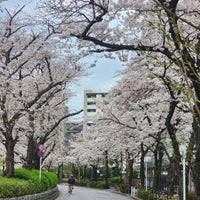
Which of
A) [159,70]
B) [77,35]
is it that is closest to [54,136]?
[159,70]

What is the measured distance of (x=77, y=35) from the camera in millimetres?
9656

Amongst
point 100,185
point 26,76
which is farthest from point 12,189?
point 100,185

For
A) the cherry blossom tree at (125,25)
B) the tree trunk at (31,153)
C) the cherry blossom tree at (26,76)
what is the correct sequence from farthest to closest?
1. the tree trunk at (31,153)
2. the cherry blossom tree at (26,76)
3. the cherry blossom tree at (125,25)

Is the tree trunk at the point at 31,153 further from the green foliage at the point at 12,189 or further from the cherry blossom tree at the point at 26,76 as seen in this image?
the green foliage at the point at 12,189

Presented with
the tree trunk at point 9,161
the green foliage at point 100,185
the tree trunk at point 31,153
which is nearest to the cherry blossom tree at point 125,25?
the tree trunk at point 9,161

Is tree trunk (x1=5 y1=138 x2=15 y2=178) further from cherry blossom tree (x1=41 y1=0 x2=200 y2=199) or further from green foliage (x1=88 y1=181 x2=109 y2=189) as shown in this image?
green foliage (x1=88 y1=181 x2=109 y2=189)

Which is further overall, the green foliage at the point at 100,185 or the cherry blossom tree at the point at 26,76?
the green foliage at the point at 100,185

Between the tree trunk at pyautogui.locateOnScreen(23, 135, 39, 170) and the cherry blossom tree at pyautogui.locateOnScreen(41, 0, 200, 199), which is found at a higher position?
the cherry blossom tree at pyautogui.locateOnScreen(41, 0, 200, 199)

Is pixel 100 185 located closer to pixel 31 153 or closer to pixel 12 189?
pixel 31 153

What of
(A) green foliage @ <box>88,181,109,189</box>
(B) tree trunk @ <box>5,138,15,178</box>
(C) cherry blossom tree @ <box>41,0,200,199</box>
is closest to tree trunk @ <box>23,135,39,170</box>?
(B) tree trunk @ <box>5,138,15,178</box>

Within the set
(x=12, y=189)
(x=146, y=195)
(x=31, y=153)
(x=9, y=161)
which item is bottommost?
(x=146, y=195)

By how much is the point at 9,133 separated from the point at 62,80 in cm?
501

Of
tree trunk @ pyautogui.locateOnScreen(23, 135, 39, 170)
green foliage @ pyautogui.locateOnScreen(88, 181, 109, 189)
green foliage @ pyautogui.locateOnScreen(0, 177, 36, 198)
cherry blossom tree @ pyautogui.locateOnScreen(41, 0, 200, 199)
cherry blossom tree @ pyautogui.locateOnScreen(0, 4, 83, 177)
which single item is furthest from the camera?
green foliage @ pyautogui.locateOnScreen(88, 181, 109, 189)

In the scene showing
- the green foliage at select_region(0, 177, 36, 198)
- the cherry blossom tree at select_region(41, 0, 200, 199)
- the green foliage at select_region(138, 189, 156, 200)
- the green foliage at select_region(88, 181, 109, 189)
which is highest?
the cherry blossom tree at select_region(41, 0, 200, 199)
